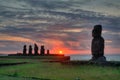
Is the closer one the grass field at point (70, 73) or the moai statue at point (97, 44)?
the grass field at point (70, 73)

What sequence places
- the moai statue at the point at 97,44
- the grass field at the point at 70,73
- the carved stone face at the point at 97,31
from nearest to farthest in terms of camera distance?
the grass field at the point at 70,73 → the moai statue at the point at 97,44 → the carved stone face at the point at 97,31

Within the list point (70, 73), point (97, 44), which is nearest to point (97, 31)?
point (97, 44)

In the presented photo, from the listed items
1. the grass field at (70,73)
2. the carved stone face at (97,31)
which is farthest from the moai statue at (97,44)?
the grass field at (70,73)

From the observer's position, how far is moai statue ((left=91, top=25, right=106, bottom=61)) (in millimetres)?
44812

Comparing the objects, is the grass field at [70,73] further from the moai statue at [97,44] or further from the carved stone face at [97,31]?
the carved stone face at [97,31]

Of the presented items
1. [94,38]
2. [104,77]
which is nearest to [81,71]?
[104,77]

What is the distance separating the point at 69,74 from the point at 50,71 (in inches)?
150

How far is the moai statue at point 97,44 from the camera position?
147 ft

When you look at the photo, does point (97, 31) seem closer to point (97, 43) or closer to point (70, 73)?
point (97, 43)

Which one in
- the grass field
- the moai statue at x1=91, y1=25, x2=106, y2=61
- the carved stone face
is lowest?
the grass field

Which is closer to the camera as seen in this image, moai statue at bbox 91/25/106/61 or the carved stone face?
moai statue at bbox 91/25/106/61

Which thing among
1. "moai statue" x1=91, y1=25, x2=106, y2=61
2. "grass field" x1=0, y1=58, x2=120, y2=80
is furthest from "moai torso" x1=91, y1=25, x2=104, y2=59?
"grass field" x1=0, y1=58, x2=120, y2=80

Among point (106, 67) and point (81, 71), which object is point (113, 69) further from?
point (81, 71)

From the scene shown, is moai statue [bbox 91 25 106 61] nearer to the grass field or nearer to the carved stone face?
the carved stone face
